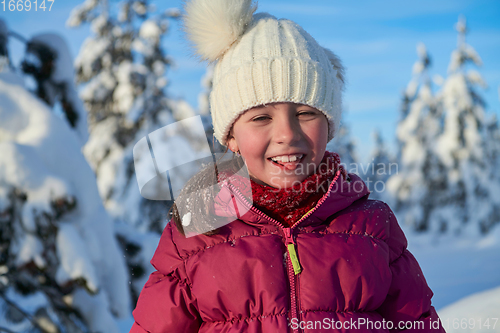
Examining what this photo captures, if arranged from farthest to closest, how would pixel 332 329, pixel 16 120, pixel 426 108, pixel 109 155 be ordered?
1. pixel 426 108
2. pixel 109 155
3. pixel 16 120
4. pixel 332 329

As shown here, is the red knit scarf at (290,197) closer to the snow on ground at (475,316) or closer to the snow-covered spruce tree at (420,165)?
the snow on ground at (475,316)

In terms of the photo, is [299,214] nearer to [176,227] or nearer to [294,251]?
[294,251]

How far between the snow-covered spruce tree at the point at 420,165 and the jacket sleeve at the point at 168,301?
683 inches

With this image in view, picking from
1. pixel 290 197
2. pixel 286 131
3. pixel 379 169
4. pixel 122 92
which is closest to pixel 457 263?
pixel 379 169

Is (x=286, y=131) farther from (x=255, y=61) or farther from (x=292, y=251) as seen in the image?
(x=292, y=251)

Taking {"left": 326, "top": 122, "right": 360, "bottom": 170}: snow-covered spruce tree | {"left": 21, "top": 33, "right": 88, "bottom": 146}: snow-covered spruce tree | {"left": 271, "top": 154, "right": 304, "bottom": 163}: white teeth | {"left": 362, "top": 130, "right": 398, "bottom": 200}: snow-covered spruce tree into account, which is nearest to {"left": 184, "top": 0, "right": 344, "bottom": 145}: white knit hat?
{"left": 271, "top": 154, "right": 304, "bottom": 163}: white teeth

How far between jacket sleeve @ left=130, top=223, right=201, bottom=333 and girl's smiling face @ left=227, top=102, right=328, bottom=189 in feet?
1.72

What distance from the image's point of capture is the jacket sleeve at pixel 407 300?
1705 millimetres

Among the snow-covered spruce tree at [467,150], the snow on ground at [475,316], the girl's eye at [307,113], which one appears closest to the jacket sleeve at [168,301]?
the girl's eye at [307,113]

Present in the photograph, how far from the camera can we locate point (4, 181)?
292cm

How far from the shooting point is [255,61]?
1711 mm

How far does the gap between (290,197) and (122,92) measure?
9.29 metres

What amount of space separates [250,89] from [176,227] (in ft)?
2.25

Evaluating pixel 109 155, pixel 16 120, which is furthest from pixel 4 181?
pixel 109 155
